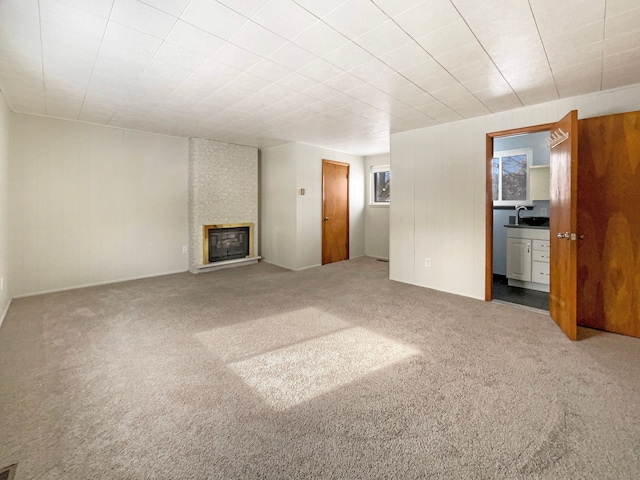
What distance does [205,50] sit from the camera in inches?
92.1

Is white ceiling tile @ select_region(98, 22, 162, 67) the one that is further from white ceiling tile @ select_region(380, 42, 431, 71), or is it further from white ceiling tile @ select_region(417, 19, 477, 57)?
white ceiling tile @ select_region(417, 19, 477, 57)

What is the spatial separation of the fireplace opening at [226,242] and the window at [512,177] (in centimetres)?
488

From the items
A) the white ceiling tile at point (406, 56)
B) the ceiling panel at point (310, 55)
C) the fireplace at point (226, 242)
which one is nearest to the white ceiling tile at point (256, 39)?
the ceiling panel at point (310, 55)

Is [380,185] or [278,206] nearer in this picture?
[278,206]

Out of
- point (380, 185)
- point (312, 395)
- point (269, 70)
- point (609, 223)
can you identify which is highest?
point (269, 70)

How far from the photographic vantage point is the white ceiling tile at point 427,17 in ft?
5.93

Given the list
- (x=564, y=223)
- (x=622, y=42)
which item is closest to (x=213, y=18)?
(x=622, y=42)

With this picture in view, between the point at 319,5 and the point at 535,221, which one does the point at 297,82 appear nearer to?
the point at 319,5

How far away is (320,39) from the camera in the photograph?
2.18 m

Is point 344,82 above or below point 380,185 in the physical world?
above

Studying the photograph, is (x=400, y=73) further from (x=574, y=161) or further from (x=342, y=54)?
(x=574, y=161)

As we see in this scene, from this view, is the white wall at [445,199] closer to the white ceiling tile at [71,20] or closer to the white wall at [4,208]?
the white ceiling tile at [71,20]

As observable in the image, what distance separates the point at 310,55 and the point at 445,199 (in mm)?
2850

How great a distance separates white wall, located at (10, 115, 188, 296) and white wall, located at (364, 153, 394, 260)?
13.5 feet
